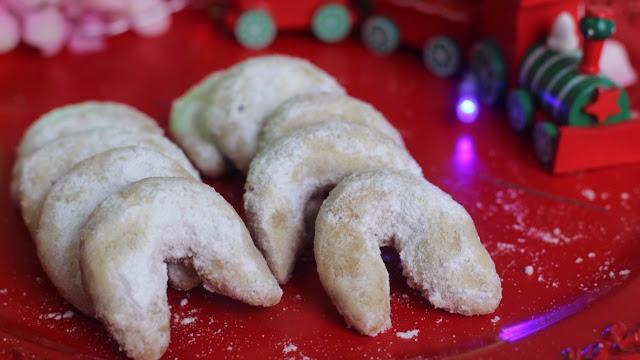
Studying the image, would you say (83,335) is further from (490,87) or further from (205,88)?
(490,87)

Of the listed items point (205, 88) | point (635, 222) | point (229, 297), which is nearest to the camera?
point (229, 297)

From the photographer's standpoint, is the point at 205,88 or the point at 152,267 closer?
the point at 152,267

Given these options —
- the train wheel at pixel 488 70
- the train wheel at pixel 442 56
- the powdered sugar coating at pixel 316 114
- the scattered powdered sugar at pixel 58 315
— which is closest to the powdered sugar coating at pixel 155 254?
the scattered powdered sugar at pixel 58 315

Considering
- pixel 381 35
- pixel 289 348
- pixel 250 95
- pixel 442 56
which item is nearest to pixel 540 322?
pixel 289 348

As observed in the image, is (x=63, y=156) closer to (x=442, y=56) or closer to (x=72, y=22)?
(x=72, y=22)

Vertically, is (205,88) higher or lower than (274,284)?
higher

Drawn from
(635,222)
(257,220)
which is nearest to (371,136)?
(257,220)
